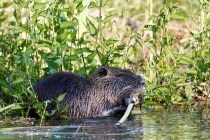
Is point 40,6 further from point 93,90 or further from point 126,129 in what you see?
point 126,129

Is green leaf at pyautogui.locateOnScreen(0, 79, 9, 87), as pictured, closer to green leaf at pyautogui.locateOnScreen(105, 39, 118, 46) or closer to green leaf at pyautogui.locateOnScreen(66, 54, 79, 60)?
green leaf at pyautogui.locateOnScreen(66, 54, 79, 60)

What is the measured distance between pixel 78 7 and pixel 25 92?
0.97 m

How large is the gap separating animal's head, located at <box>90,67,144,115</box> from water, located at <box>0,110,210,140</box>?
23cm

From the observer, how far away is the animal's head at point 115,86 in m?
6.70

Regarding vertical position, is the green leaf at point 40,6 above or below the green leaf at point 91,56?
above

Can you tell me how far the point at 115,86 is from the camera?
6766 millimetres

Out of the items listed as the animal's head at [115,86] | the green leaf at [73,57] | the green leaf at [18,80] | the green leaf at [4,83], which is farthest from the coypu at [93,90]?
the green leaf at [18,80]

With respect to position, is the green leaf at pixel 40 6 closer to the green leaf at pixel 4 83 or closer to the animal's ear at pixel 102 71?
the green leaf at pixel 4 83

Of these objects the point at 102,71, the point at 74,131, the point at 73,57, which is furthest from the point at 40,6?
the point at 74,131

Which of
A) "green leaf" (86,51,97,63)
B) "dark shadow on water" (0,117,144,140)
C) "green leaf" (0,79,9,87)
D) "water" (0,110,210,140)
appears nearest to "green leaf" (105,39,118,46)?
"green leaf" (86,51,97,63)

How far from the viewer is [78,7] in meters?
6.61

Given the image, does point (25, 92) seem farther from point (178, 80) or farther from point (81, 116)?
point (178, 80)

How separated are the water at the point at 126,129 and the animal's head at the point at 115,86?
0.23 m

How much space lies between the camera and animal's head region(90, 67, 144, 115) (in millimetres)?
6695
